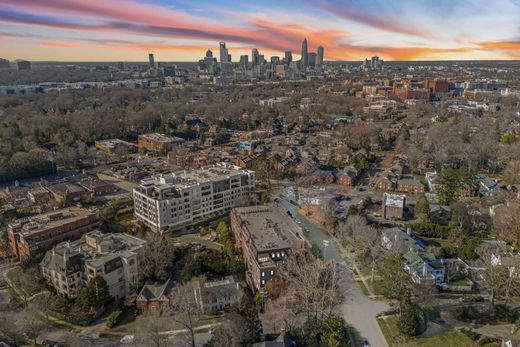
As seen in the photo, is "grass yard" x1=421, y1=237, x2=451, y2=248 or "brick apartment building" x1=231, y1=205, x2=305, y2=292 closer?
"brick apartment building" x1=231, y1=205, x2=305, y2=292

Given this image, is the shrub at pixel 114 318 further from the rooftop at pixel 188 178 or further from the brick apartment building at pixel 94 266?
the rooftop at pixel 188 178

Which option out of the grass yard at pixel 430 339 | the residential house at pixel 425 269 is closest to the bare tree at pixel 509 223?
the residential house at pixel 425 269

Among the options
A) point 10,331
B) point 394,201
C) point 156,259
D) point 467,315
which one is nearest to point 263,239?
point 156,259

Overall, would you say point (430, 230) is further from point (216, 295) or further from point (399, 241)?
point (216, 295)

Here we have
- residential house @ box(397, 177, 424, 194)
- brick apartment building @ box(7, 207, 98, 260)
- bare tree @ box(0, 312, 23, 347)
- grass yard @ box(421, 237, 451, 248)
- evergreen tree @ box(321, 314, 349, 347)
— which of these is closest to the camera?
evergreen tree @ box(321, 314, 349, 347)

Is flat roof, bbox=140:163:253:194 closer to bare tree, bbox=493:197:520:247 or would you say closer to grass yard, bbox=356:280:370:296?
grass yard, bbox=356:280:370:296

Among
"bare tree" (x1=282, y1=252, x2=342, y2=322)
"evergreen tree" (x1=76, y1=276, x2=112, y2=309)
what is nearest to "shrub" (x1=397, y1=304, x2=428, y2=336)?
"bare tree" (x1=282, y1=252, x2=342, y2=322)

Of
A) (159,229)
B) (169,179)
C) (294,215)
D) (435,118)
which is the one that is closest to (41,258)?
(159,229)

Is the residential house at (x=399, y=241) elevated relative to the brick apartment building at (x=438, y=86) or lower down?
lower down
